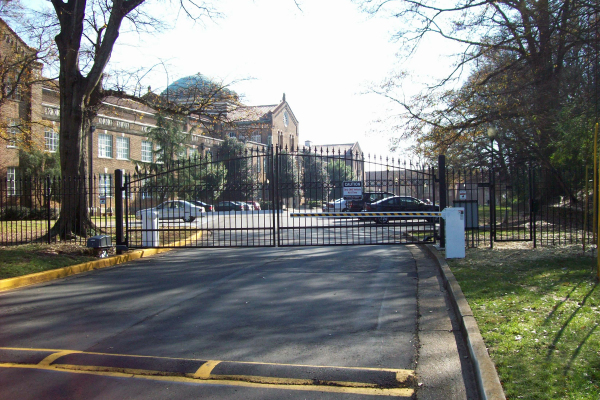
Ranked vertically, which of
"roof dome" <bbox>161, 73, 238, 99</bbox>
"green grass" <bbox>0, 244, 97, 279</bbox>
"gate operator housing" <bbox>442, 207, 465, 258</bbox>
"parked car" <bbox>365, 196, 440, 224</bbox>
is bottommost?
"green grass" <bbox>0, 244, 97, 279</bbox>

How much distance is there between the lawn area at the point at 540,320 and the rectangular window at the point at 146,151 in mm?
36638

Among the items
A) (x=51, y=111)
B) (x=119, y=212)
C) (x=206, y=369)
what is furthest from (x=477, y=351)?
(x=51, y=111)

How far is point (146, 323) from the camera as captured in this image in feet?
21.6

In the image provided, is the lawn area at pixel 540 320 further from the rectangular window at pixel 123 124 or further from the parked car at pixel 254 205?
the rectangular window at pixel 123 124

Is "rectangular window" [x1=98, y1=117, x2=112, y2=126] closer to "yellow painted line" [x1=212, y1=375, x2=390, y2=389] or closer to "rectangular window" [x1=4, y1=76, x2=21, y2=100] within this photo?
"rectangular window" [x1=4, y1=76, x2=21, y2=100]

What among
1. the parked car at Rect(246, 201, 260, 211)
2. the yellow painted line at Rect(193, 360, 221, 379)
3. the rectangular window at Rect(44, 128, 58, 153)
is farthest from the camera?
the rectangular window at Rect(44, 128, 58, 153)

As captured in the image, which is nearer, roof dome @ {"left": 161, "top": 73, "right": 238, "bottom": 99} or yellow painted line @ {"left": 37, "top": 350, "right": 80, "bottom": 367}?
yellow painted line @ {"left": 37, "top": 350, "right": 80, "bottom": 367}

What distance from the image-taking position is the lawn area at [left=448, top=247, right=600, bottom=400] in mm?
4094

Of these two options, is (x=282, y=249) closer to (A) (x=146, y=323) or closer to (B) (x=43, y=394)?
(A) (x=146, y=323)

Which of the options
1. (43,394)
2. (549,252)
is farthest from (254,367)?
(549,252)

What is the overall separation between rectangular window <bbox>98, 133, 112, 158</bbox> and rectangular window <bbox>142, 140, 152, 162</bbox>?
4.27m

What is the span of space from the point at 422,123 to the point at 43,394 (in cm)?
1833

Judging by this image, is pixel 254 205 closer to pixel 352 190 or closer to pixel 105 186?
pixel 105 186

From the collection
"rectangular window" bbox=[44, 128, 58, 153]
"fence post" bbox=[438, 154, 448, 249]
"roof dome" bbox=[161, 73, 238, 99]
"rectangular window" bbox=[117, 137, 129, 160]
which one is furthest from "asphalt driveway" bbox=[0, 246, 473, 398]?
"rectangular window" bbox=[117, 137, 129, 160]
